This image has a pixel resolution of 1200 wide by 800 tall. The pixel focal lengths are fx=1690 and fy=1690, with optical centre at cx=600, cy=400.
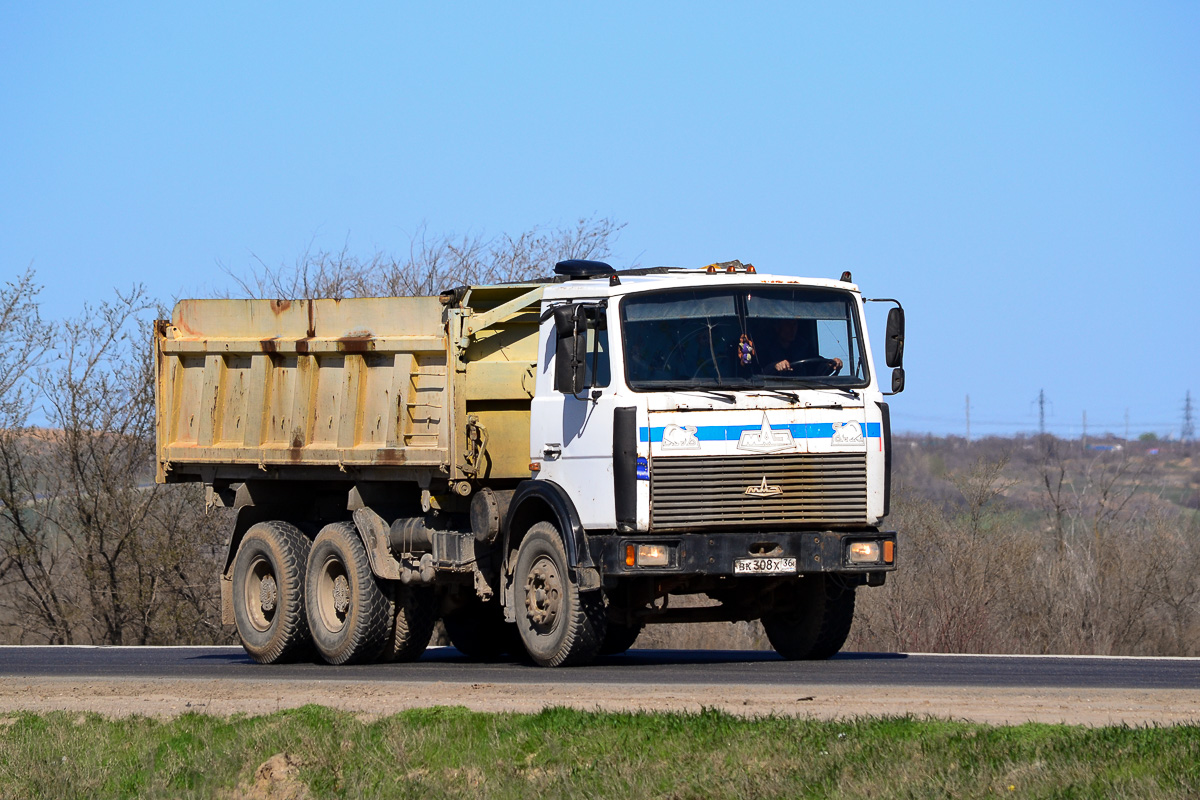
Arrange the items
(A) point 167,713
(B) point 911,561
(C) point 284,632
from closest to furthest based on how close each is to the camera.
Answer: (A) point 167,713
(C) point 284,632
(B) point 911,561

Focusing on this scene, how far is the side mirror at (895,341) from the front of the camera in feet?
44.2

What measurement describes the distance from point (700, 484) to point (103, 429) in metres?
19.5

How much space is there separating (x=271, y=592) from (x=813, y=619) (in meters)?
5.65

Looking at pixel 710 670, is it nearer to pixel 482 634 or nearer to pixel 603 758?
pixel 482 634

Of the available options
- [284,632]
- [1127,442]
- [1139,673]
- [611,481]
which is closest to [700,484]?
[611,481]

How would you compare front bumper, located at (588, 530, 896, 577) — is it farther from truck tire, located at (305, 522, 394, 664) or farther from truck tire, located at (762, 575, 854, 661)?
truck tire, located at (305, 522, 394, 664)

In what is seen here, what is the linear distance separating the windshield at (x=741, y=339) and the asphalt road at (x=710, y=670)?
7.38 feet

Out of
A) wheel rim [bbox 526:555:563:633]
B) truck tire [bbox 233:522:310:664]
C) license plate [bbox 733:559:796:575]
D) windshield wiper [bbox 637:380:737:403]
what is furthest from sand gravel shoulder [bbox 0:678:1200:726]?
truck tire [bbox 233:522:310:664]

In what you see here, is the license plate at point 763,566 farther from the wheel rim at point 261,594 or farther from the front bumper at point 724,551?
the wheel rim at point 261,594

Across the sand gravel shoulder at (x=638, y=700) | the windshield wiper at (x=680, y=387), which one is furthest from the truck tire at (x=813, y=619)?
the sand gravel shoulder at (x=638, y=700)

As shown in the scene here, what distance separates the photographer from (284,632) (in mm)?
16344

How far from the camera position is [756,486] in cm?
1291

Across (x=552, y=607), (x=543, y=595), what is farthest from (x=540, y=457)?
(x=552, y=607)

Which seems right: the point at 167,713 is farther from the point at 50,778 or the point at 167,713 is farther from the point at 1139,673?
the point at 1139,673
